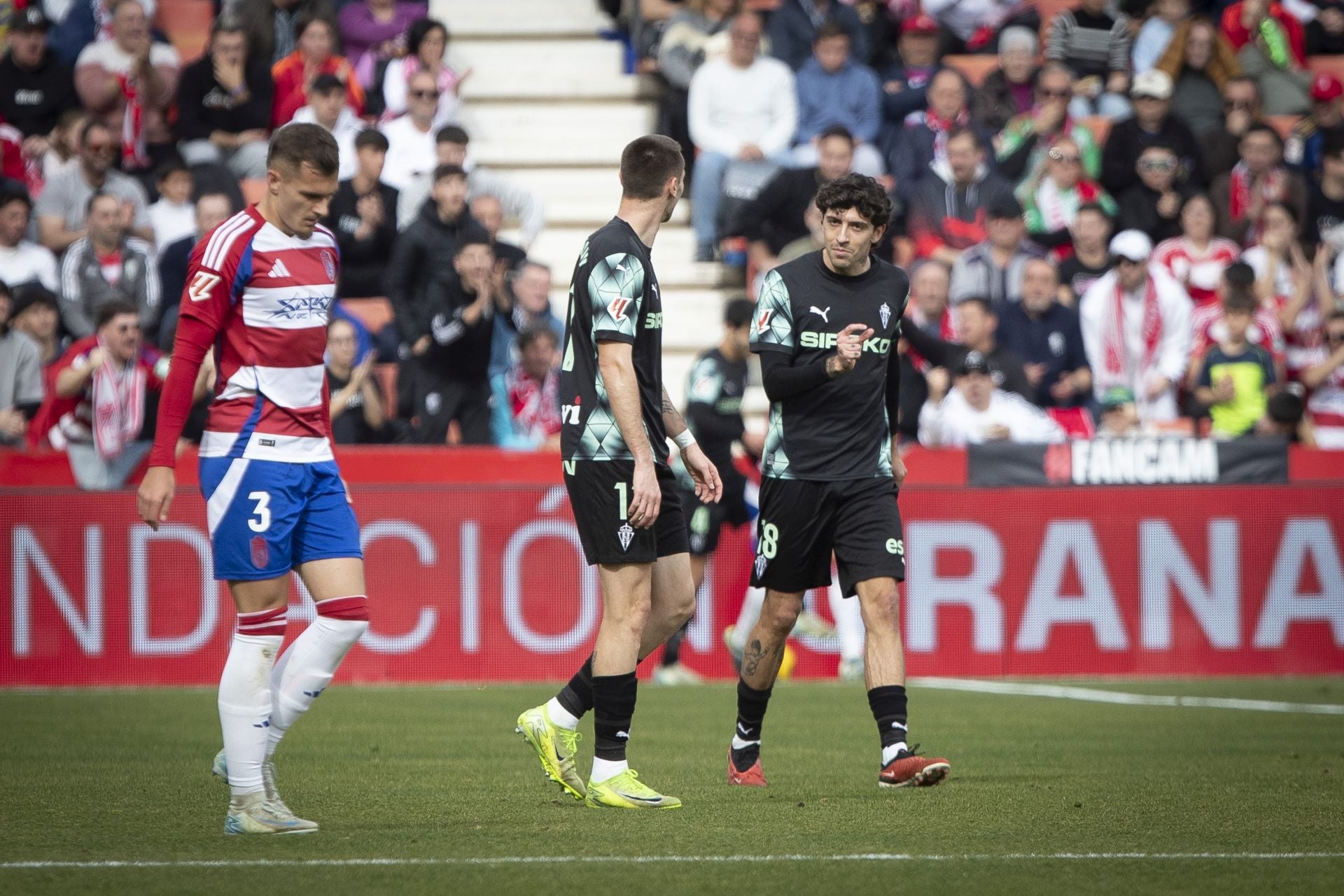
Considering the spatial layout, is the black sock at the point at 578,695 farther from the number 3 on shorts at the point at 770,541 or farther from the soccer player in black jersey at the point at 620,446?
the number 3 on shorts at the point at 770,541

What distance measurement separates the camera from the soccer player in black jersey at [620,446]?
705cm

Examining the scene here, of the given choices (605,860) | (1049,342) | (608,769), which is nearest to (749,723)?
(608,769)

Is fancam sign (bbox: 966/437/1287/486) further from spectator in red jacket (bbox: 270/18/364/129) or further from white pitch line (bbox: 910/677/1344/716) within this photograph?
spectator in red jacket (bbox: 270/18/364/129)

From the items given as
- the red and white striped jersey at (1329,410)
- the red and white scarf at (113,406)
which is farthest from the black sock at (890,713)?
the red and white striped jersey at (1329,410)

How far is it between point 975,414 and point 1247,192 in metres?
4.42

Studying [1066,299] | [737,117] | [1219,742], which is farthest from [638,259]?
[737,117]

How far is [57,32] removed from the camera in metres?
17.8

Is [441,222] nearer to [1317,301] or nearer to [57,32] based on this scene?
[57,32]

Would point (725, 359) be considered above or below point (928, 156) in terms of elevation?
below

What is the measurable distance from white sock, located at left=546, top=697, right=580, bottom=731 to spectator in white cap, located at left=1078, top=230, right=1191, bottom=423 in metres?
9.10

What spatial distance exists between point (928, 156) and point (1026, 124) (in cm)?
105

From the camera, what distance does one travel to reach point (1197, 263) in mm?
16656

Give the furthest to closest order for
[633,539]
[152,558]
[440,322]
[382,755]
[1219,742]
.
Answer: [440,322]
[152,558]
[1219,742]
[382,755]
[633,539]

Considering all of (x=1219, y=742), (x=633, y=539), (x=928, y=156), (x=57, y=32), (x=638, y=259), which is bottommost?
(x=1219, y=742)
